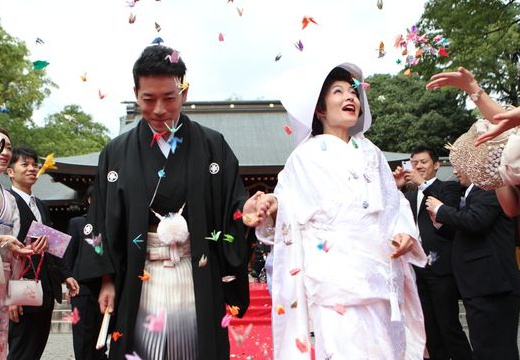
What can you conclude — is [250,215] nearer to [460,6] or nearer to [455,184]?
[455,184]

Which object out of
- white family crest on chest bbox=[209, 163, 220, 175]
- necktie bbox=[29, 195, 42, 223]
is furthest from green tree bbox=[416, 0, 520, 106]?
white family crest on chest bbox=[209, 163, 220, 175]

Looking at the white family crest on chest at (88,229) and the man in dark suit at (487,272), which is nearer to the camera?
the white family crest on chest at (88,229)

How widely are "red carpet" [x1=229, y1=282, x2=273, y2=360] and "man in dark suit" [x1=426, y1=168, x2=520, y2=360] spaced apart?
1878 mm

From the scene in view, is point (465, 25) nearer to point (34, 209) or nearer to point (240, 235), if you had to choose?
point (34, 209)

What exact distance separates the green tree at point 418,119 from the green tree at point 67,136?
15.2 metres

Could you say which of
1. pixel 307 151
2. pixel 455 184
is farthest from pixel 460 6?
pixel 307 151

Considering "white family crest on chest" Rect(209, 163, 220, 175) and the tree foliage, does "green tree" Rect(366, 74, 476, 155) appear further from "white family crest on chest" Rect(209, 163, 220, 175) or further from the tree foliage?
"white family crest on chest" Rect(209, 163, 220, 175)

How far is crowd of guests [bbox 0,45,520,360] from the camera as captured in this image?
2805mm

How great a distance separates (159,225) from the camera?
2.84 m

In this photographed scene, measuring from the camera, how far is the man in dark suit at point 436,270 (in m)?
5.41

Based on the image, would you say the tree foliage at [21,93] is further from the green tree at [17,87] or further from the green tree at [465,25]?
the green tree at [465,25]

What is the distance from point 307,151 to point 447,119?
992 inches

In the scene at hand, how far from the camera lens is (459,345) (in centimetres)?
539

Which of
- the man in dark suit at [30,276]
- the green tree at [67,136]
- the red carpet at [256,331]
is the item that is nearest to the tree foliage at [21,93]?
the green tree at [67,136]
